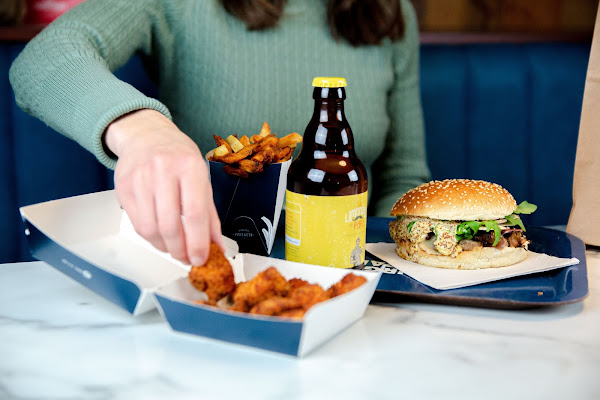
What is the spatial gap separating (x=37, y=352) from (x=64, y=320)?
9cm

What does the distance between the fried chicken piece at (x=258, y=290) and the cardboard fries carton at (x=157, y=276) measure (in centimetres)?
5

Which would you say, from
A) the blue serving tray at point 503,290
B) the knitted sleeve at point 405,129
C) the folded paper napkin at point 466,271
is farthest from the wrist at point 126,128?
the knitted sleeve at point 405,129

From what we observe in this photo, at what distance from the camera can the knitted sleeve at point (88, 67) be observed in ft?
3.20

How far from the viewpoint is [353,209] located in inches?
34.4

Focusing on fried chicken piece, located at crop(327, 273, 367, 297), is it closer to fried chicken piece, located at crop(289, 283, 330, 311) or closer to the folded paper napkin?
fried chicken piece, located at crop(289, 283, 330, 311)

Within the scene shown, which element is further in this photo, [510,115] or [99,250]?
[510,115]

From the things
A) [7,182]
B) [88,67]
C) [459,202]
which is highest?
[88,67]

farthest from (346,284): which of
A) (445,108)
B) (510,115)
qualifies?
(510,115)

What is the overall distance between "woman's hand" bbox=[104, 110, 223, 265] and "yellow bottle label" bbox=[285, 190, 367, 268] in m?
0.15

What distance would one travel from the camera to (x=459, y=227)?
3.60ft

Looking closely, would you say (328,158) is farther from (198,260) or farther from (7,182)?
(7,182)

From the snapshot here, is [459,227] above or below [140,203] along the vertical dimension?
below

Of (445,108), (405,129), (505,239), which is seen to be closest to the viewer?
(505,239)

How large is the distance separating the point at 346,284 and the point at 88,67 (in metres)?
0.67
